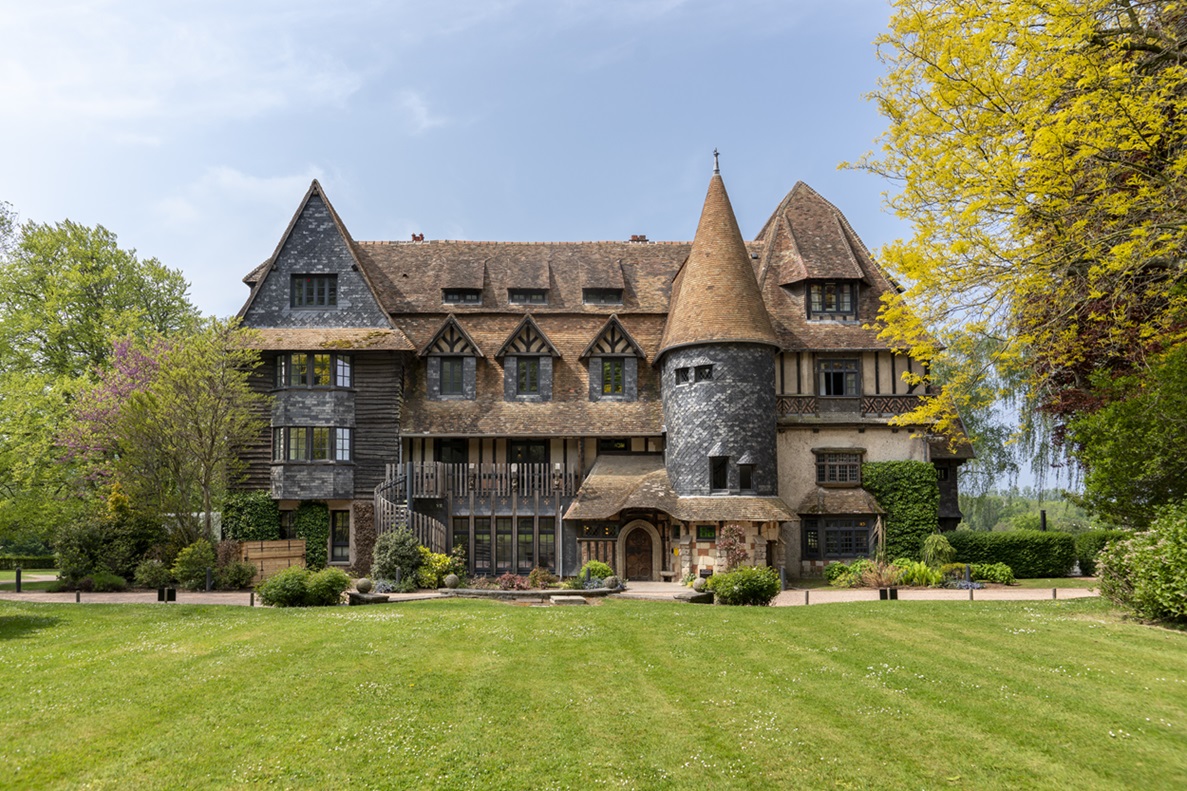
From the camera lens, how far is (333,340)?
2903cm

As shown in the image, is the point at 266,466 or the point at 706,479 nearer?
the point at 706,479

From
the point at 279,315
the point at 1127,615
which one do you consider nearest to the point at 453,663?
the point at 1127,615

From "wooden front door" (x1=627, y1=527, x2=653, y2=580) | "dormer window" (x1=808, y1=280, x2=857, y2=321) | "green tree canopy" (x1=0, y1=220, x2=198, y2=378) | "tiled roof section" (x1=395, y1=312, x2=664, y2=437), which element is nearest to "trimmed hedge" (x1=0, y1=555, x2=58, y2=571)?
"green tree canopy" (x1=0, y1=220, x2=198, y2=378)

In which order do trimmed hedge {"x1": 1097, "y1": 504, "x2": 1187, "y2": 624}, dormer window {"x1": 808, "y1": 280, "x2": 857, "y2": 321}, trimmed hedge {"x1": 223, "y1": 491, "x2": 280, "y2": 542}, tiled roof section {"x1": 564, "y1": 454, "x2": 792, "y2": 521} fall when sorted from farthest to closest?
1. dormer window {"x1": 808, "y1": 280, "x2": 857, "y2": 321}
2. trimmed hedge {"x1": 223, "y1": 491, "x2": 280, "y2": 542}
3. tiled roof section {"x1": 564, "y1": 454, "x2": 792, "y2": 521}
4. trimmed hedge {"x1": 1097, "y1": 504, "x2": 1187, "y2": 624}

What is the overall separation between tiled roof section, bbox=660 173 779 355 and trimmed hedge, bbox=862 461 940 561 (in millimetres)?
6745

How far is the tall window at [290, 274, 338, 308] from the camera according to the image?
99.3 ft

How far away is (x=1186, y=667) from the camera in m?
12.2

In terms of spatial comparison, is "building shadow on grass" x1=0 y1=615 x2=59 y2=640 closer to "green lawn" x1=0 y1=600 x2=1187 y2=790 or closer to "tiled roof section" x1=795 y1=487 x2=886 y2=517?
"green lawn" x1=0 y1=600 x2=1187 y2=790

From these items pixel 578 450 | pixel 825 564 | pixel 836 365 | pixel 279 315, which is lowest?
pixel 825 564

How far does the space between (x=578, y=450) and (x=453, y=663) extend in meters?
17.0

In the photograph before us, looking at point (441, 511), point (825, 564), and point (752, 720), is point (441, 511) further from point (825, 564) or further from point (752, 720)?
point (752, 720)

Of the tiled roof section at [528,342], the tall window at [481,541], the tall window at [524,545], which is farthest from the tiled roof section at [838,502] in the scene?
the tall window at [481,541]

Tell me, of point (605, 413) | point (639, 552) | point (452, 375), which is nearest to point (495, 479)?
point (452, 375)

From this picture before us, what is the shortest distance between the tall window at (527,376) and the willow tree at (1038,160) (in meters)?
17.6
